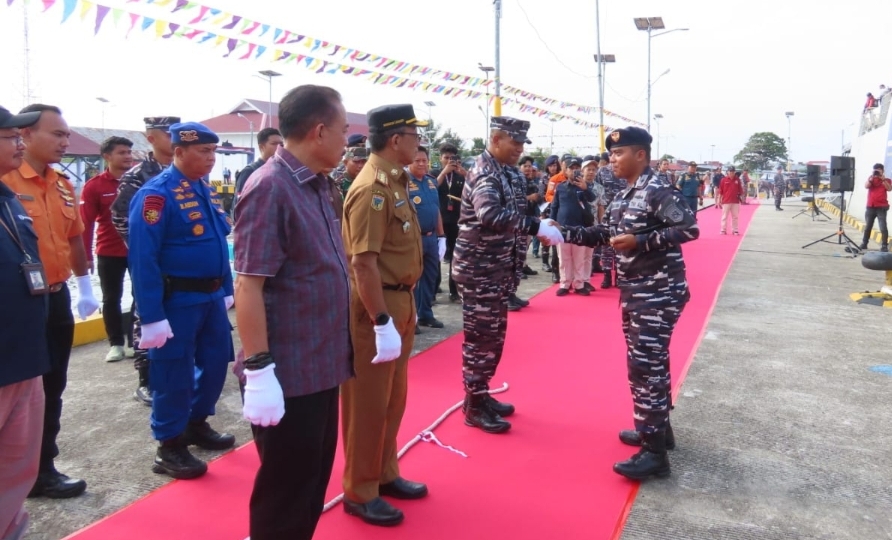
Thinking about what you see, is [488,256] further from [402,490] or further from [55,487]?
[55,487]

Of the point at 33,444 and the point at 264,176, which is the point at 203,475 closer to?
the point at 33,444

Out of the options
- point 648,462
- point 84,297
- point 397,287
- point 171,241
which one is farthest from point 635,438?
point 84,297

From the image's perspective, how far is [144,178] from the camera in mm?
4031

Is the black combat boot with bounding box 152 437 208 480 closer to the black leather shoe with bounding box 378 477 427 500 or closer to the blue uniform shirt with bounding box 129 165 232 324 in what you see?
the blue uniform shirt with bounding box 129 165 232 324

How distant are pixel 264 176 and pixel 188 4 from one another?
5.12m

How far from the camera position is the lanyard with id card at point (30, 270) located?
2.10 metres

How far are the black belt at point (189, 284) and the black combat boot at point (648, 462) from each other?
87.9 inches

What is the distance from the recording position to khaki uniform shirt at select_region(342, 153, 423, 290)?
2.61 m

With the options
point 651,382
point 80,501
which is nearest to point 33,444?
point 80,501

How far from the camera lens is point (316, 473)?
211 centimetres

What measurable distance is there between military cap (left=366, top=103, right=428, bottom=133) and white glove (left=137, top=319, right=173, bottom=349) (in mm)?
1341

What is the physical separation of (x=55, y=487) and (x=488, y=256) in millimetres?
2396

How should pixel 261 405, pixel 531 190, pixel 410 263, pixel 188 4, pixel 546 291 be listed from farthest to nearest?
pixel 531 190, pixel 546 291, pixel 188 4, pixel 410 263, pixel 261 405

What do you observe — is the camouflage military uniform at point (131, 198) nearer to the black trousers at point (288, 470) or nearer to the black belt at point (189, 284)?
the black belt at point (189, 284)
